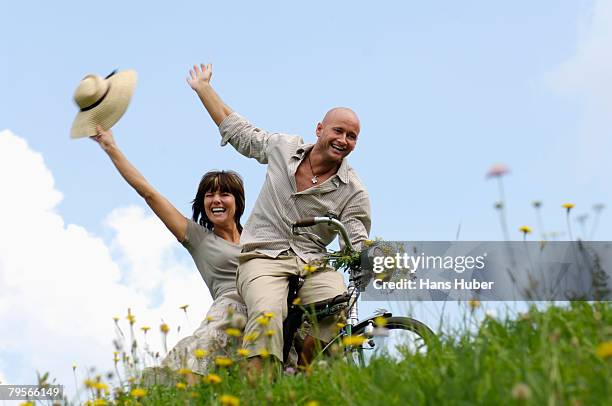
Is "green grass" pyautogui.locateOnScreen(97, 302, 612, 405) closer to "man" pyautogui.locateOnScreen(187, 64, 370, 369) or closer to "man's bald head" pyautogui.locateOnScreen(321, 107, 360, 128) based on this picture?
"man" pyautogui.locateOnScreen(187, 64, 370, 369)

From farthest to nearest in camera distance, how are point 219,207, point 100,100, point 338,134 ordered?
point 100,100, point 219,207, point 338,134

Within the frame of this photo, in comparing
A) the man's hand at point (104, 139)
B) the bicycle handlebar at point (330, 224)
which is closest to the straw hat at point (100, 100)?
the man's hand at point (104, 139)

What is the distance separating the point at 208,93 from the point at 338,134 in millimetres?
1468

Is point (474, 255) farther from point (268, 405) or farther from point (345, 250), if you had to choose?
point (268, 405)

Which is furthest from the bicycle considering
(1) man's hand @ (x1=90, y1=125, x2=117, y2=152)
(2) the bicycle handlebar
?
(1) man's hand @ (x1=90, y1=125, x2=117, y2=152)

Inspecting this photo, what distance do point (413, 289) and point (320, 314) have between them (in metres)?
0.74

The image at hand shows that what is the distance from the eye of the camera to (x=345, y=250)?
22.5 feet

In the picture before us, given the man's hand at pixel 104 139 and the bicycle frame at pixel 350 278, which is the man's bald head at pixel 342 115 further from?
the man's hand at pixel 104 139

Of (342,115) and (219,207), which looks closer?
(342,115)

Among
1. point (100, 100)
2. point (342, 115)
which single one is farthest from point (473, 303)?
point (100, 100)

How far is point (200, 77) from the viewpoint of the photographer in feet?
26.7

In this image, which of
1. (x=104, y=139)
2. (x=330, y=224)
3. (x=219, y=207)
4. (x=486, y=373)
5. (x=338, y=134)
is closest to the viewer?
(x=486, y=373)

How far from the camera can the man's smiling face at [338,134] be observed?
7.16m

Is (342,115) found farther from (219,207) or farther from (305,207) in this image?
(219,207)
